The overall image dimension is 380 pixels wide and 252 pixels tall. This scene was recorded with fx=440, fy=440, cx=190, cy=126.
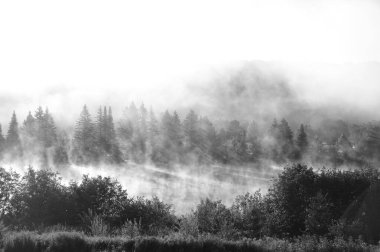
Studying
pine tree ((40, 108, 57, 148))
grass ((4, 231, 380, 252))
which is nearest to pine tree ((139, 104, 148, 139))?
pine tree ((40, 108, 57, 148))

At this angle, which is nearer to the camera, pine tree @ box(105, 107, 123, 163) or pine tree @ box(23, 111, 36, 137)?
pine tree @ box(105, 107, 123, 163)

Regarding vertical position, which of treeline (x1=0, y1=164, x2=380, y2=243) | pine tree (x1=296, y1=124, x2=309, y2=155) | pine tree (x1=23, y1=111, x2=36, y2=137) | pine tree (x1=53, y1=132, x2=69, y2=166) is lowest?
treeline (x1=0, y1=164, x2=380, y2=243)

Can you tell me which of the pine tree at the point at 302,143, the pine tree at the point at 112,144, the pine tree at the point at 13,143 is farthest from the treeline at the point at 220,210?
the pine tree at the point at 302,143

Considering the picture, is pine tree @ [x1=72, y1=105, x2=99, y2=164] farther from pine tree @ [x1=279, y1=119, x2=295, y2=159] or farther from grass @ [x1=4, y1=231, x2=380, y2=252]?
grass @ [x1=4, y1=231, x2=380, y2=252]

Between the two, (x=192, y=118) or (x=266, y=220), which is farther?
(x=192, y=118)

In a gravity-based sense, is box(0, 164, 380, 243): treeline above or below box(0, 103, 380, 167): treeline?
below

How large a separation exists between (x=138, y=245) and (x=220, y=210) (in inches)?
591

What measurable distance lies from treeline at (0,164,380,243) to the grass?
8.46 metres

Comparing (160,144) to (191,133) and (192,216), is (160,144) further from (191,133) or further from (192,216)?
(192,216)

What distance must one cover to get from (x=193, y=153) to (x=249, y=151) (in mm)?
15017

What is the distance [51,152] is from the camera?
94.5 m

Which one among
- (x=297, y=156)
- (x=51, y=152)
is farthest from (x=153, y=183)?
(x=297, y=156)

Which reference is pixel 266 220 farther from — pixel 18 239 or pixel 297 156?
pixel 297 156

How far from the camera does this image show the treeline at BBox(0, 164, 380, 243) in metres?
36.6
